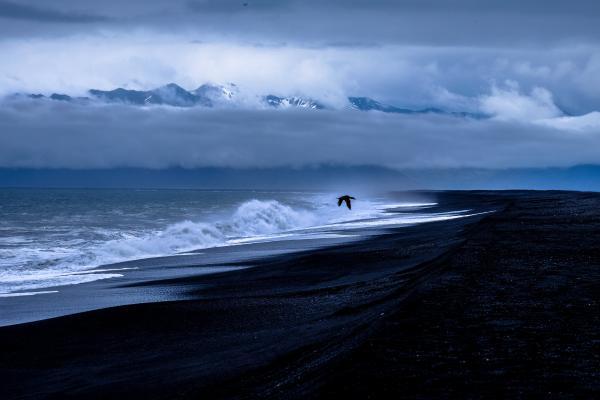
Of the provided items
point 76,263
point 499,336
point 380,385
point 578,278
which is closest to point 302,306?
point 578,278

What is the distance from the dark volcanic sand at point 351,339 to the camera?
310 inches

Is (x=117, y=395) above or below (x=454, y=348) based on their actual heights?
below

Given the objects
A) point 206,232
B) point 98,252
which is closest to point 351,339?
point 98,252

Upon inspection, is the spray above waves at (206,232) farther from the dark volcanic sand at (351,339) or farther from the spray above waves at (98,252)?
the dark volcanic sand at (351,339)

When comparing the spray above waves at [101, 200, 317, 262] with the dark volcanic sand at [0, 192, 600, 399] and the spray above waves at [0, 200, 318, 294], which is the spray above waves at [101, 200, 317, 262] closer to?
the spray above waves at [0, 200, 318, 294]

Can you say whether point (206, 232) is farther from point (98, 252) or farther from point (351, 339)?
point (351, 339)

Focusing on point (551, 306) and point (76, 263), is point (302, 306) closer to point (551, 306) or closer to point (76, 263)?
point (551, 306)

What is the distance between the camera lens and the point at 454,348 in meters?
8.80

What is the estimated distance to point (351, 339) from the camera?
1016 cm

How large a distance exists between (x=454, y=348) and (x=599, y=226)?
23.0m

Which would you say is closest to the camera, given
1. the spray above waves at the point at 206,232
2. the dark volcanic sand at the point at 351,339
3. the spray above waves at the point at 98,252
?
the dark volcanic sand at the point at 351,339

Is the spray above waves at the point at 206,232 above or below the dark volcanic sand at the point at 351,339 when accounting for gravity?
above

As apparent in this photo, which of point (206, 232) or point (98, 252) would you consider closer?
point (98, 252)

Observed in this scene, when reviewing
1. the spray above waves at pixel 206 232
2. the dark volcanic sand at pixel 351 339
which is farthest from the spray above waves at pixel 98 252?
the dark volcanic sand at pixel 351 339
